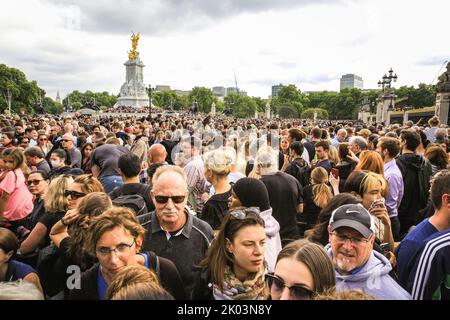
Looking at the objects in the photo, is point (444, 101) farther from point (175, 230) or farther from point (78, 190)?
point (78, 190)

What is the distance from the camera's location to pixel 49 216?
3.45m

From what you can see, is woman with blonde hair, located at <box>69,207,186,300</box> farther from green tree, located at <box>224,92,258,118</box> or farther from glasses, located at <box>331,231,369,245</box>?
green tree, located at <box>224,92,258,118</box>

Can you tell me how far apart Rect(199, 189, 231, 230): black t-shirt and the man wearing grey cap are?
63.3 inches

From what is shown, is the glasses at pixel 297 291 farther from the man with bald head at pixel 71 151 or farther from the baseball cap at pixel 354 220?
the man with bald head at pixel 71 151

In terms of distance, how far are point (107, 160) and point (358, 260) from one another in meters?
4.97

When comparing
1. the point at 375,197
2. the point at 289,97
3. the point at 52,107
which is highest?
the point at 289,97

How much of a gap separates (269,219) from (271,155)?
1.59 m

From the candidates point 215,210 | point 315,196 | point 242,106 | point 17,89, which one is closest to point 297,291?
point 215,210

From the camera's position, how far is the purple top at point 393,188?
4.87 meters

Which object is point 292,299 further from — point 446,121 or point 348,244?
point 446,121

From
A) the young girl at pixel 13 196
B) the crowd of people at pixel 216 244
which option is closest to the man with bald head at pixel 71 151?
the young girl at pixel 13 196
